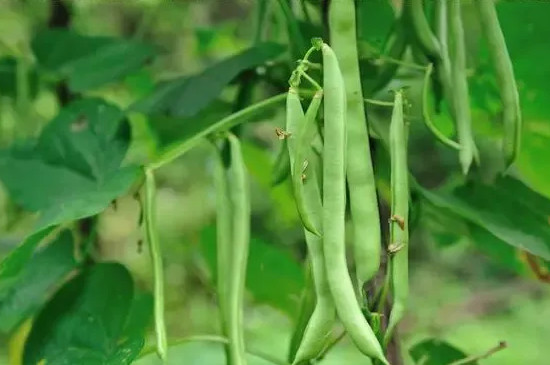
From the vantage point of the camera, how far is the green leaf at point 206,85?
2.41ft

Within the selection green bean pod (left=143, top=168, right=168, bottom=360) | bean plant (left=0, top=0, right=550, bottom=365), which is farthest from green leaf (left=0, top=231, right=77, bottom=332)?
green bean pod (left=143, top=168, right=168, bottom=360)

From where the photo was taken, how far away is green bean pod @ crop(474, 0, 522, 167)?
0.62 meters

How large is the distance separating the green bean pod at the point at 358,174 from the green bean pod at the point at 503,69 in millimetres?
109

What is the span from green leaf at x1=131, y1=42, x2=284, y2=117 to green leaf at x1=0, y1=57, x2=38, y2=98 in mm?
273

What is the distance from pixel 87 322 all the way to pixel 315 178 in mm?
228

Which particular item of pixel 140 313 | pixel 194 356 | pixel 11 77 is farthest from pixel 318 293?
pixel 194 356

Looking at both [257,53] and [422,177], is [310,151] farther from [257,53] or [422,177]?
[422,177]

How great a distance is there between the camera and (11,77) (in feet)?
3.38

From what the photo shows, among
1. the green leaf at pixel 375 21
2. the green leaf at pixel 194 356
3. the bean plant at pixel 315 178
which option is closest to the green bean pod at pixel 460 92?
the bean plant at pixel 315 178

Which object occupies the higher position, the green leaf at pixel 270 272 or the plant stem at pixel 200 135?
the plant stem at pixel 200 135

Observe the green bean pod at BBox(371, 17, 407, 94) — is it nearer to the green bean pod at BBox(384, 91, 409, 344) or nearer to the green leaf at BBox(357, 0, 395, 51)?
the green leaf at BBox(357, 0, 395, 51)

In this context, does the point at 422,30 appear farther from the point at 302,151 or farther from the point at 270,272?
the point at 270,272

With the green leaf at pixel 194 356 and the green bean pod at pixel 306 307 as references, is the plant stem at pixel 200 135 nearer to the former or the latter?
the green bean pod at pixel 306 307

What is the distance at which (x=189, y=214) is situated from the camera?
8.71 ft
